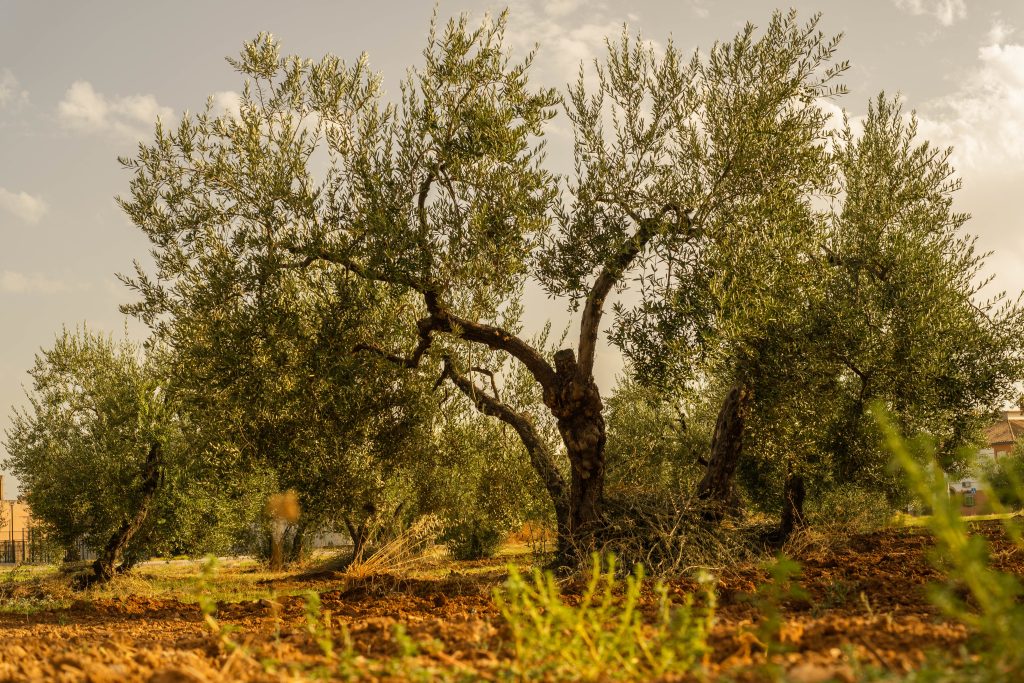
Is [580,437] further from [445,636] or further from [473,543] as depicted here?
[473,543]

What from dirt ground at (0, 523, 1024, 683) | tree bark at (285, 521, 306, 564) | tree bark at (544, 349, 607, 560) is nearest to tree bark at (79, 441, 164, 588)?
tree bark at (285, 521, 306, 564)

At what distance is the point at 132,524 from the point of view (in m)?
22.5

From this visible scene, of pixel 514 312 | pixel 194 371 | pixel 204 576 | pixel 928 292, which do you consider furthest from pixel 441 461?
pixel 204 576

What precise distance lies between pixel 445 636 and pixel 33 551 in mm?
32717

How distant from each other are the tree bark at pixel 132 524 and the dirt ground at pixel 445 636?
33.3 ft

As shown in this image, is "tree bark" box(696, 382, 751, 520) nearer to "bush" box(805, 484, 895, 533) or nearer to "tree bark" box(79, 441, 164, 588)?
"bush" box(805, 484, 895, 533)

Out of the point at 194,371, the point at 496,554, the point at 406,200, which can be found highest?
the point at 406,200

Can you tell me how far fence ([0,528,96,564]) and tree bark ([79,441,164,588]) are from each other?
3979 mm

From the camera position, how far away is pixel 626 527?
13.5 m

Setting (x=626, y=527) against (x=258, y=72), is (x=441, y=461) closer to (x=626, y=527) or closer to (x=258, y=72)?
(x=626, y=527)

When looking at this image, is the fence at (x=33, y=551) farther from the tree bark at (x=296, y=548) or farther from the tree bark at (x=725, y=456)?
the tree bark at (x=725, y=456)

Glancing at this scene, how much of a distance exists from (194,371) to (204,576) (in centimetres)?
892

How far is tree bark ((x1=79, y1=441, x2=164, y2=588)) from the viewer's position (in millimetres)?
22484

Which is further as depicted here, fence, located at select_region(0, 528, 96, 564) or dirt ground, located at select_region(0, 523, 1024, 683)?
fence, located at select_region(0, 528, 96, 564)
